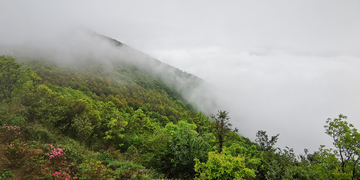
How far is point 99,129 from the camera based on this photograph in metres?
21.2

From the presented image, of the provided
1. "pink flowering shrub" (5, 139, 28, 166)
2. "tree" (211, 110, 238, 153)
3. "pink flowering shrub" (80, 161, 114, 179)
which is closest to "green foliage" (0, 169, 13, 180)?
"pink flowering shrub" (5, 139, 28, 166)

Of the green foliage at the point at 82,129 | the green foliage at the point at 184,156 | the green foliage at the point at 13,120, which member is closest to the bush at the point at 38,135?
the green foliage at the point at 13,120

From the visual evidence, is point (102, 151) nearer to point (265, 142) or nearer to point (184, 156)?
point (184, 156)

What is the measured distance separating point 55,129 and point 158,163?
12.7 metres

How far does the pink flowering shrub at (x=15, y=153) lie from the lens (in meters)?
9.88

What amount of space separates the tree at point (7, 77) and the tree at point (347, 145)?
3764 cm

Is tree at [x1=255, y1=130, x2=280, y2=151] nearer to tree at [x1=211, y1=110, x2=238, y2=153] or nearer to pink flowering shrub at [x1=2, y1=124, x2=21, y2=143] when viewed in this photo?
tree at [x1=211, y1=110, x2=238, y2=153]

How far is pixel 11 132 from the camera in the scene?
1288 cm

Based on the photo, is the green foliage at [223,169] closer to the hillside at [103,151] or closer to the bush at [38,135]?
the hillside at [103,151]

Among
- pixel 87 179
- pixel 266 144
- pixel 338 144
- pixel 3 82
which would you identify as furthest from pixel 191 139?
pixel 3 82

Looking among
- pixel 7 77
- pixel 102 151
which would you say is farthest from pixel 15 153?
pixel 7 77

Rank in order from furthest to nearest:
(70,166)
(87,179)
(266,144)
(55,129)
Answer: (266,144) < (55,129) < (70,166) < (87,179)

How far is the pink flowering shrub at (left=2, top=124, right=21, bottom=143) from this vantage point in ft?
40.4

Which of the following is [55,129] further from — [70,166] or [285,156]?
[285,156]
